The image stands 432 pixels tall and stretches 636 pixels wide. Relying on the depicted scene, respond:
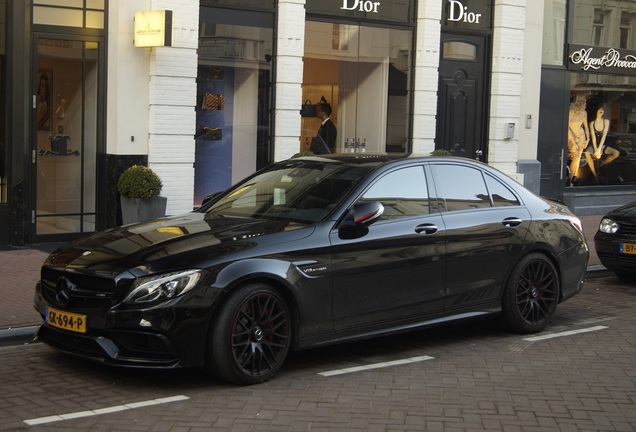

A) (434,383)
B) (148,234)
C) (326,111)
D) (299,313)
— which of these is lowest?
(434,383)

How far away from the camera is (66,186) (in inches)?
549

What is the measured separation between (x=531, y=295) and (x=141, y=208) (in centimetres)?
638

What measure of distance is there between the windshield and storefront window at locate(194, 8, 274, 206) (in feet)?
21.7

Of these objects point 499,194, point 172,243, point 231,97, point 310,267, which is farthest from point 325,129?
point 172,243

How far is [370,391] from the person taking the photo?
7109 millimetres

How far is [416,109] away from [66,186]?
6.84 m

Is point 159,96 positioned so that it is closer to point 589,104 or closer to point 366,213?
point 366,213

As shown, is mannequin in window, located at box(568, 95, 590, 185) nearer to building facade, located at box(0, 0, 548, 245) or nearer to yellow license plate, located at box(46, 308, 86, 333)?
building facade, located at box(0, 0, 548, 245)

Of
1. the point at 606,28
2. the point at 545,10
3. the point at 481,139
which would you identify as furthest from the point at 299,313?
the point at 606,28

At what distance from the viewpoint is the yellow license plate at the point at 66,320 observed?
7016mm

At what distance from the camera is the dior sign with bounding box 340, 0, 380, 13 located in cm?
1692

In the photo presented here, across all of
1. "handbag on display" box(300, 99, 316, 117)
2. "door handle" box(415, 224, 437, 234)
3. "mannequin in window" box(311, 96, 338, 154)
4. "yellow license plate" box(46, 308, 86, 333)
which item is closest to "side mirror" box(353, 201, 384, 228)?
"door handle" box(415, 224, 437, 234)

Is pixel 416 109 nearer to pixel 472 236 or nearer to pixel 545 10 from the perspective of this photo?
pixel 545 10

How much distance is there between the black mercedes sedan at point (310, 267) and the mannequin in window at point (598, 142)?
11762mm
